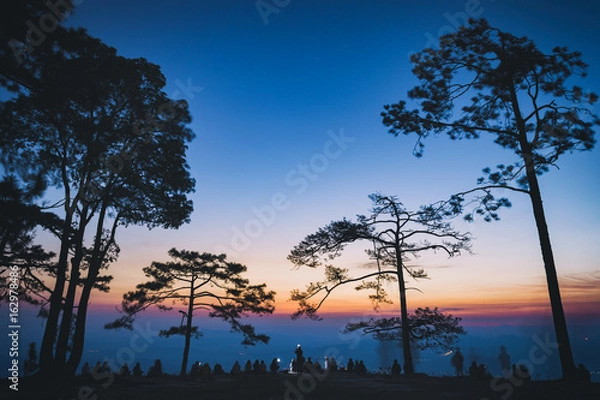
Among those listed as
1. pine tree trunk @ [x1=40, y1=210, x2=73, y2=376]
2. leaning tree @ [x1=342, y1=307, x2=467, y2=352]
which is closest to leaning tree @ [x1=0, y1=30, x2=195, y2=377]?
pine tree trunk @ [x1=40, y1=210, x2=73, y2=376]

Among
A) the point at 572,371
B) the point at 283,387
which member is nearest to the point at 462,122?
the point at 572,371

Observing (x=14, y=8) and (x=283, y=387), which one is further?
(x=283, y=387)

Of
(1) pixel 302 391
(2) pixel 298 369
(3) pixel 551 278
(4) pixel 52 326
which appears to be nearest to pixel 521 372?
(3) pixel 551 278

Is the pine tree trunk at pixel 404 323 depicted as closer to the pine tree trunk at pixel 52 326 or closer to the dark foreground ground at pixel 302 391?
the dark foreground ground at pixel 302 391

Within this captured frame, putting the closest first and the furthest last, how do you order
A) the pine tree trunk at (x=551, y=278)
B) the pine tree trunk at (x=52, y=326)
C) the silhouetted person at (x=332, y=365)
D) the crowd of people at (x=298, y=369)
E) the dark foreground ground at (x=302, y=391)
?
1. the dark foreground ground at (x=302, y=391)
2. the pine tree trunk at (x=551, y=278)
3. the crowd of people at (x=298, y=369)
4. the pine tree trunk at (x=52, y=326)
5. the silhouetted person at (x=332, y=365)

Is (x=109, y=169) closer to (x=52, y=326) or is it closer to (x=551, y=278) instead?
(x=52, y=326)

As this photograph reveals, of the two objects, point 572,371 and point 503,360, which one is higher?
point 572,371

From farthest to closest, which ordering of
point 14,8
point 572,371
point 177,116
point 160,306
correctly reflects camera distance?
point 160,306 < point 177,116 < point 572,371 < point 14,8

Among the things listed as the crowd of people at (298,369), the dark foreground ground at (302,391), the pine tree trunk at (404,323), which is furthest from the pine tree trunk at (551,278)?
the pine tree trunk at (404,323)

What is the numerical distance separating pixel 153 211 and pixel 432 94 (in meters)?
12.5

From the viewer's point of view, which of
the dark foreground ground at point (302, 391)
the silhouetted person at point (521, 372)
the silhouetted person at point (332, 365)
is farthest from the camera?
the silhouetted person at point (332, 365)

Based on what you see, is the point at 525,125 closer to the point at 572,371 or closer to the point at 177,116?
the point at 572,371

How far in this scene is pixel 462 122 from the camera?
415 inches

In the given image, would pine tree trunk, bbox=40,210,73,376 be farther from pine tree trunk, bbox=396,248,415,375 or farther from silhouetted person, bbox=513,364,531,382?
silhouetted person, bbox=513,364,531,382
